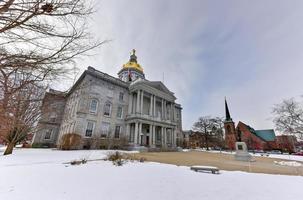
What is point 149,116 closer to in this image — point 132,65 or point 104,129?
point 104,129

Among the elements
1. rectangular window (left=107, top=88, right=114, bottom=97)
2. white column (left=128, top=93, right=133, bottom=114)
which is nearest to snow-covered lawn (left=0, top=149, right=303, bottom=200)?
rectangular window (left=107, top=88, right=114, bottom=97)

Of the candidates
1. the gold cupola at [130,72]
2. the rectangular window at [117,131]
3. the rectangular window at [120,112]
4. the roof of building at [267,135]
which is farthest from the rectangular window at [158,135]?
the roof of building at [267,135]

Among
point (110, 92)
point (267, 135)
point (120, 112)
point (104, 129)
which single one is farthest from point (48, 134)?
point (267, 135)

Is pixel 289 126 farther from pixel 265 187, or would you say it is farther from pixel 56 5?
pixel 56 5

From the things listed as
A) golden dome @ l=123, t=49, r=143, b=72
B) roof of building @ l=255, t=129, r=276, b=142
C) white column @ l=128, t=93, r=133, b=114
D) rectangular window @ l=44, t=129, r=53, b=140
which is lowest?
rectangular window @ l=44, t=129, r=53, b=140

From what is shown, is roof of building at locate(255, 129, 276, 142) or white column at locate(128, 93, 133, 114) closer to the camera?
white column at locate(128, 93, 133, 114)

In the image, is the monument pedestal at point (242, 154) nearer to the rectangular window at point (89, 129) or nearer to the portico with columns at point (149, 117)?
the portico with columns at point (149, 117)

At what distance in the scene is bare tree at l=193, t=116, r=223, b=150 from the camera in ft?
130

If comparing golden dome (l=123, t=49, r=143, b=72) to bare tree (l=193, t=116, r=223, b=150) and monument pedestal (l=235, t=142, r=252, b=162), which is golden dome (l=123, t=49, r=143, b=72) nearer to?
bare tree (l=193, t=116, r=223, b=150)

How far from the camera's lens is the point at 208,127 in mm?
39812

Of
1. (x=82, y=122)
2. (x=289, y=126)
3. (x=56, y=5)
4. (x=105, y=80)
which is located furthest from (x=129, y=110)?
(x=289, y=126)

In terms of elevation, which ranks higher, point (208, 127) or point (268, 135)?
point (208, 127)

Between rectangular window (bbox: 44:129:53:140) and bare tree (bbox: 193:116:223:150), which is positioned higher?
bare tree (bbox: 193:116:223:150)

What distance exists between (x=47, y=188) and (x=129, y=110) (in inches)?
863
